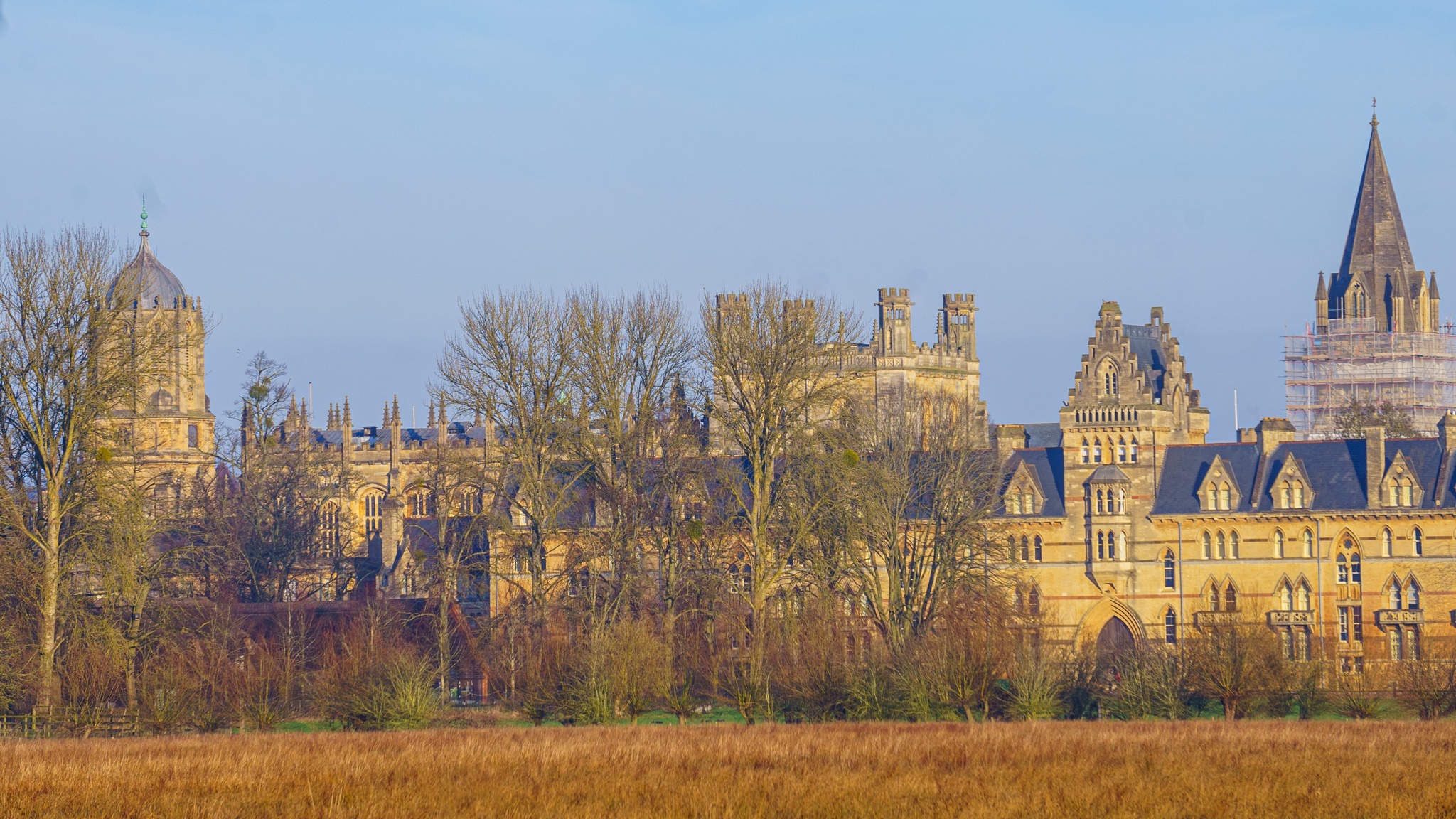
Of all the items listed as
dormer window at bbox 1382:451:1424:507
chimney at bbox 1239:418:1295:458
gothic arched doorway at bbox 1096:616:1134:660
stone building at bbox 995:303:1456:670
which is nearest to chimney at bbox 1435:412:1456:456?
stone building at bbox 995:303:1456:670

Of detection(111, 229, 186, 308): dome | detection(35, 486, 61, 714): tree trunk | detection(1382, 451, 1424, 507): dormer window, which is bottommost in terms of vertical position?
detection(35, 486, 61, 714): tree trunk

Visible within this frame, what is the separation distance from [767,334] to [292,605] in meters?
17.6

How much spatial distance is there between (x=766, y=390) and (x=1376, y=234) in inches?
3132

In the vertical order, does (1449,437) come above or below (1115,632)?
above

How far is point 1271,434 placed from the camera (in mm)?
79625

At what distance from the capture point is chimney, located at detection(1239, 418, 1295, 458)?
3113 inches

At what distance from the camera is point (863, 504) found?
226 ft

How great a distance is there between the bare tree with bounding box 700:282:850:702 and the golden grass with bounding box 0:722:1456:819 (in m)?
18.2

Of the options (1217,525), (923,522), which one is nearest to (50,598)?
(923,522)

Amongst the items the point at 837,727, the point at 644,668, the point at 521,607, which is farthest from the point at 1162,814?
the point at 521,607

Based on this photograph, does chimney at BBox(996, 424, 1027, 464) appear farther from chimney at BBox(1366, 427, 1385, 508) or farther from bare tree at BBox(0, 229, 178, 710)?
bare tree at BBox(0, 229, 178, 710)

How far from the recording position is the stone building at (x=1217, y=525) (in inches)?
2953

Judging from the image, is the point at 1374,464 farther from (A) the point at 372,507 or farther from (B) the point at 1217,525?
(A) the point at 372,507

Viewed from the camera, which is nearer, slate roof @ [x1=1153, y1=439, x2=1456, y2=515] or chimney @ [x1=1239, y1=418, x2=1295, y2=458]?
slate roof @ [x1=1153, y1=439, x2=1456, y2=515]
